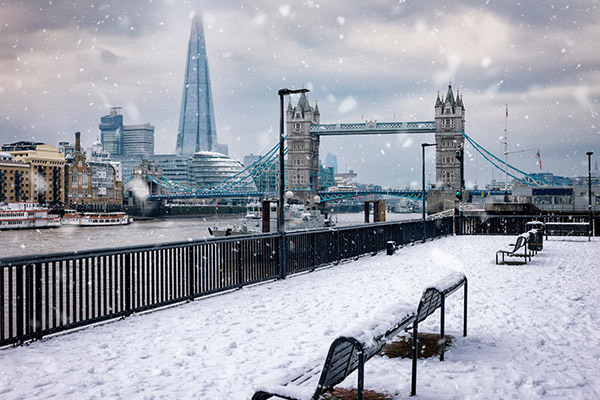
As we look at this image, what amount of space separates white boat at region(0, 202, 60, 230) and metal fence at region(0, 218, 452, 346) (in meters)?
78.0

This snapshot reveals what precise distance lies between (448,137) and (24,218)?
3863 inches

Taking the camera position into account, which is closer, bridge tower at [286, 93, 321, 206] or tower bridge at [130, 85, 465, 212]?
tower bridge at [130, 85, 465, 212]

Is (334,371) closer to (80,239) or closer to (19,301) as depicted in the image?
(19,301)

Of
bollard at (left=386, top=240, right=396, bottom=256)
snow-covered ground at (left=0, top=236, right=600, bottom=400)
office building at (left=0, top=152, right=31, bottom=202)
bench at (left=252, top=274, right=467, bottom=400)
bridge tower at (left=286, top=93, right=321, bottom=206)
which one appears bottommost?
snow-covered ground at (left=0, top=236, right=600, bottom=400)

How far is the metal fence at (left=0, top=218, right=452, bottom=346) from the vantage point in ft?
22.5

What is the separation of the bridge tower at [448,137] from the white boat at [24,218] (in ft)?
294

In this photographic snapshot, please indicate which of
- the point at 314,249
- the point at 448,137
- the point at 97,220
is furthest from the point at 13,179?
the point at 314,249

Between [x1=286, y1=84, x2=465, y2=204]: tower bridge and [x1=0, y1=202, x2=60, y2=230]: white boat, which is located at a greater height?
[x1=286, y1=84, x2=465, y2=204]: tower bridge

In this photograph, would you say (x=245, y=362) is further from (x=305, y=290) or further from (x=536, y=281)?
(x=536, y=281)

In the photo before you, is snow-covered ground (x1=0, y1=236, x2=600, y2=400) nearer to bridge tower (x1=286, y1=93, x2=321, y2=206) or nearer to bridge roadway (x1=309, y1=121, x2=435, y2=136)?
bridge tower (x1=286, y1=93, x2=321, y2=206)

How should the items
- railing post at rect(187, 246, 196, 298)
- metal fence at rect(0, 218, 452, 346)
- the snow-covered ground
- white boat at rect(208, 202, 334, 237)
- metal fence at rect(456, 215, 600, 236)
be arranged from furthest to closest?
white boat at rect(208, 202, 334, 237)
metal fence at rect(456, 215, 600, 236)
railing post at rect(187, 246, 196, 298)
metal fence at rect(0, 218, 452, 346)
the snow-covered ground

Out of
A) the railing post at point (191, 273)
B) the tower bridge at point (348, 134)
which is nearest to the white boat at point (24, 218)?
the tower bridge at point (348, 134)

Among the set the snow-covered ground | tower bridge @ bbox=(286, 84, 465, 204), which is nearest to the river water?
the snow-covered ground

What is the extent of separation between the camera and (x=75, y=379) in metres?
5.50
